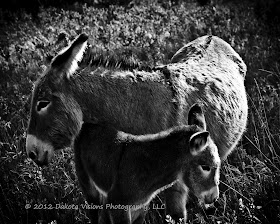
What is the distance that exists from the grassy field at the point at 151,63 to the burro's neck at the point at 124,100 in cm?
A: 99

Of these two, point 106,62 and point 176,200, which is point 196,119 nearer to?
point 176,200

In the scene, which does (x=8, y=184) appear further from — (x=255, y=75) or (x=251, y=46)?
(x=251, y=46)

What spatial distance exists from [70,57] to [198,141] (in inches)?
63.8

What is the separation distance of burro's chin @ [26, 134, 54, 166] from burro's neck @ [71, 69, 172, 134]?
520 mm

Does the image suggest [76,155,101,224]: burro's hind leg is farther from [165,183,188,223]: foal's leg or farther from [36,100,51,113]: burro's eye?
[165,183,188,223]: foal's leg

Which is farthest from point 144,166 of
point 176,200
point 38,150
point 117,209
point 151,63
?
point 151,63

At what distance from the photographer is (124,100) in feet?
16.6

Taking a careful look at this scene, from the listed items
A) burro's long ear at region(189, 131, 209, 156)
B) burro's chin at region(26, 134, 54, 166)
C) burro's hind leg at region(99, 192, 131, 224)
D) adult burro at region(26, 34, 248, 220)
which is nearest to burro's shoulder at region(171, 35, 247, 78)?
adult burro at region(26, 34, 248, 220)

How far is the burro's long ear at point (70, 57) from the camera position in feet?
15.5

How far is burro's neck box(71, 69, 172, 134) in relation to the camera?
195 inches

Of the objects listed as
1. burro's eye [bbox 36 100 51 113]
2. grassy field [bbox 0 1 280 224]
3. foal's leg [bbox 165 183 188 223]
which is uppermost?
burro's eye [bbox 36 100 51 113]

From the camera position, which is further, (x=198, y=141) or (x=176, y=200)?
(x=176, y=200)

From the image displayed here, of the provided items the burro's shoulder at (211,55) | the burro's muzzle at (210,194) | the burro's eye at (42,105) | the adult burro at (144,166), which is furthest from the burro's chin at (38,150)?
the burro's shoulder at (211,55)

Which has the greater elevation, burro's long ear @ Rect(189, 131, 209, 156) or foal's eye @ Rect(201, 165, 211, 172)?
burro's long ear @ Rect(189, 131, 209, 156)
